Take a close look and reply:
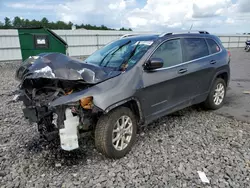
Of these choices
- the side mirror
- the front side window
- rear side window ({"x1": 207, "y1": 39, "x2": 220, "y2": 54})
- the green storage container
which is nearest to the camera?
the side mirror

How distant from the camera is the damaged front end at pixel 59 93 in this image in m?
2.81

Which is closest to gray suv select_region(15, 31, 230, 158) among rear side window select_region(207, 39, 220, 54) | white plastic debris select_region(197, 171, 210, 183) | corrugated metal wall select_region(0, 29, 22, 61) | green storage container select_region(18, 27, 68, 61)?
rear side window select_region(207, 39, 220, 54)

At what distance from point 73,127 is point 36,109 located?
1.89ft

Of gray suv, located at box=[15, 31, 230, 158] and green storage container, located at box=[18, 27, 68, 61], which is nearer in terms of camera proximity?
gray suv, located at box=[15, 31, 230, 158]

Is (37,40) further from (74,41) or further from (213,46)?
(213,46)

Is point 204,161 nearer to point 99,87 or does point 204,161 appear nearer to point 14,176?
point 99,87

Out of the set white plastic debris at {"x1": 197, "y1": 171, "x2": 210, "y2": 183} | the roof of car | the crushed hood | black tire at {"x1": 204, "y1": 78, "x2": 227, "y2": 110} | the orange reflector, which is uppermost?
the roof of car

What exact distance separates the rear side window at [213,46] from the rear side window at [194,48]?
18 cm

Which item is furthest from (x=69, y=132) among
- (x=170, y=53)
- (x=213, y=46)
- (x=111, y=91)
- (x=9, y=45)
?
(x=9, y=45)

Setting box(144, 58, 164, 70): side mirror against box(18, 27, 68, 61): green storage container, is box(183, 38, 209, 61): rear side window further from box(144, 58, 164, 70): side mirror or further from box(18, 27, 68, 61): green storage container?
box(18, 27, 68, 61): green storage container

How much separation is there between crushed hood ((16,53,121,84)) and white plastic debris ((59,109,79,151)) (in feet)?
1.53

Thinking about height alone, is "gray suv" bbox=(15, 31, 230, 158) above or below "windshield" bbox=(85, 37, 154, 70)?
below

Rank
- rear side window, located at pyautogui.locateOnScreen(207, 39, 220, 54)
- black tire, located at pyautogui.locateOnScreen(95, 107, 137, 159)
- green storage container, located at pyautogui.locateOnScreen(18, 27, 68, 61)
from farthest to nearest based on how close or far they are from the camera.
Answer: green storage container, located at pyautogui.locateOnScreen(18, 27, 68, 61) < rear side window, located at pyautogui.locateOnScreen(207, 39, 220, 54) < black tire, located at pyautogui.locateOnScreen(95, 107, 137, 159)

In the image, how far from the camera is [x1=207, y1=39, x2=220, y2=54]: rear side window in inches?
194
